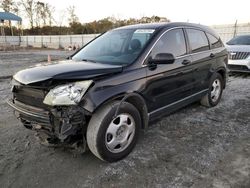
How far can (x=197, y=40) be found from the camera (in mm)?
4699

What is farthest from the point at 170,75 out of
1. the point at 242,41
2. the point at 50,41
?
the point at 50,41

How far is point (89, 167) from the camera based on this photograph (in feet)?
10.4

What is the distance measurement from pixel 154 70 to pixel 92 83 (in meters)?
1.08

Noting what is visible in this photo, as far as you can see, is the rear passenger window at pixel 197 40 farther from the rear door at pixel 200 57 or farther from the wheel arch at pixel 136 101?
the wheel arch at pixel 136 101

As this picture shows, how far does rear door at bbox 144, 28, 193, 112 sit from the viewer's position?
360 cm

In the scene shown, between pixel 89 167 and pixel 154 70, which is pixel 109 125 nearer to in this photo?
pixel 89 167

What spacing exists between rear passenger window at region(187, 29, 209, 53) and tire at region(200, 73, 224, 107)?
73 cm

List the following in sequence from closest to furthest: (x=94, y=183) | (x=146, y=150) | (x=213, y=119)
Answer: (x=94, y=183) < (x=146, y=150) < (x=213, y=119)

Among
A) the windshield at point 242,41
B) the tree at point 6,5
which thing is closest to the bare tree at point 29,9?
the tree at point 6,5

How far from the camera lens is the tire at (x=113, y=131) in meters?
2.94

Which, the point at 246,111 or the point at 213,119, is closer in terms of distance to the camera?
the point at 213,119

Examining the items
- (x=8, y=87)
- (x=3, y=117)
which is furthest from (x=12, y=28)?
(x=3, y=117)

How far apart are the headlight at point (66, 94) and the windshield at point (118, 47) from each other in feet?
2.65

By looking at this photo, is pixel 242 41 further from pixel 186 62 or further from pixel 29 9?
pixel 29 9
